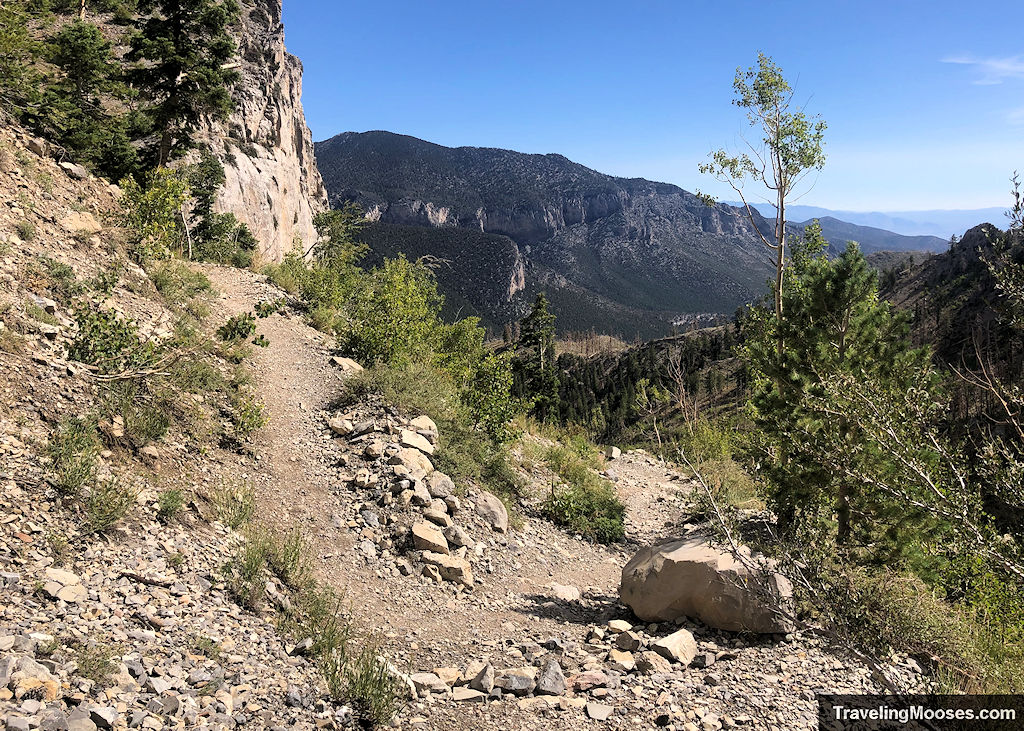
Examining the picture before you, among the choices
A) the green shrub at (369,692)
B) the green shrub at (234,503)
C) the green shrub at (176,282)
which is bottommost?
the green shrub at (369,692)

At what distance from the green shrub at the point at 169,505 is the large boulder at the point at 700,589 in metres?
5.88

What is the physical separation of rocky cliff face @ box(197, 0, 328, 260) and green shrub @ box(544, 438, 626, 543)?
20914 millimetres

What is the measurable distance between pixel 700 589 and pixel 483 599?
3.05m

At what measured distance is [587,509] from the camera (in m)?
11.9

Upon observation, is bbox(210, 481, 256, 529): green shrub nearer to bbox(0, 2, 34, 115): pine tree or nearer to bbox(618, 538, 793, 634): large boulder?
bbox(618, 538, 793, 634): large boulder

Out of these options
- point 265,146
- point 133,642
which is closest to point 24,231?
point 133,642

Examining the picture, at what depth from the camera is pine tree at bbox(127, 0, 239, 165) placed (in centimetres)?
1672

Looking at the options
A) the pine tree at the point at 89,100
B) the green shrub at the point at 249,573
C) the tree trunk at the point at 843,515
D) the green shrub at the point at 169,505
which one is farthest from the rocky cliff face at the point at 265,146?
the tree trunk at the point at 843,515

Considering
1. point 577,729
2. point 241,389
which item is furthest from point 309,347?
point 577,729

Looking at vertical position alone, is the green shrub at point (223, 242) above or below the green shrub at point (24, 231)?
above

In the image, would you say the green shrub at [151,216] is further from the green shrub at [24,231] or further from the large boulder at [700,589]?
the large boulder at [700,589]

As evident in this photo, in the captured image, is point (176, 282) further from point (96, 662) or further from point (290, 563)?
point (96, 662)

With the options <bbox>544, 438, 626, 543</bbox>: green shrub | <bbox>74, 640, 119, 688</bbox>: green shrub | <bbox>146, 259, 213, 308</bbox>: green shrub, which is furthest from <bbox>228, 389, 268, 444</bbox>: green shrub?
<bbox>544, 438, 626, 543</bbox>: green shrub

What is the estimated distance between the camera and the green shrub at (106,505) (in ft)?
17.2
